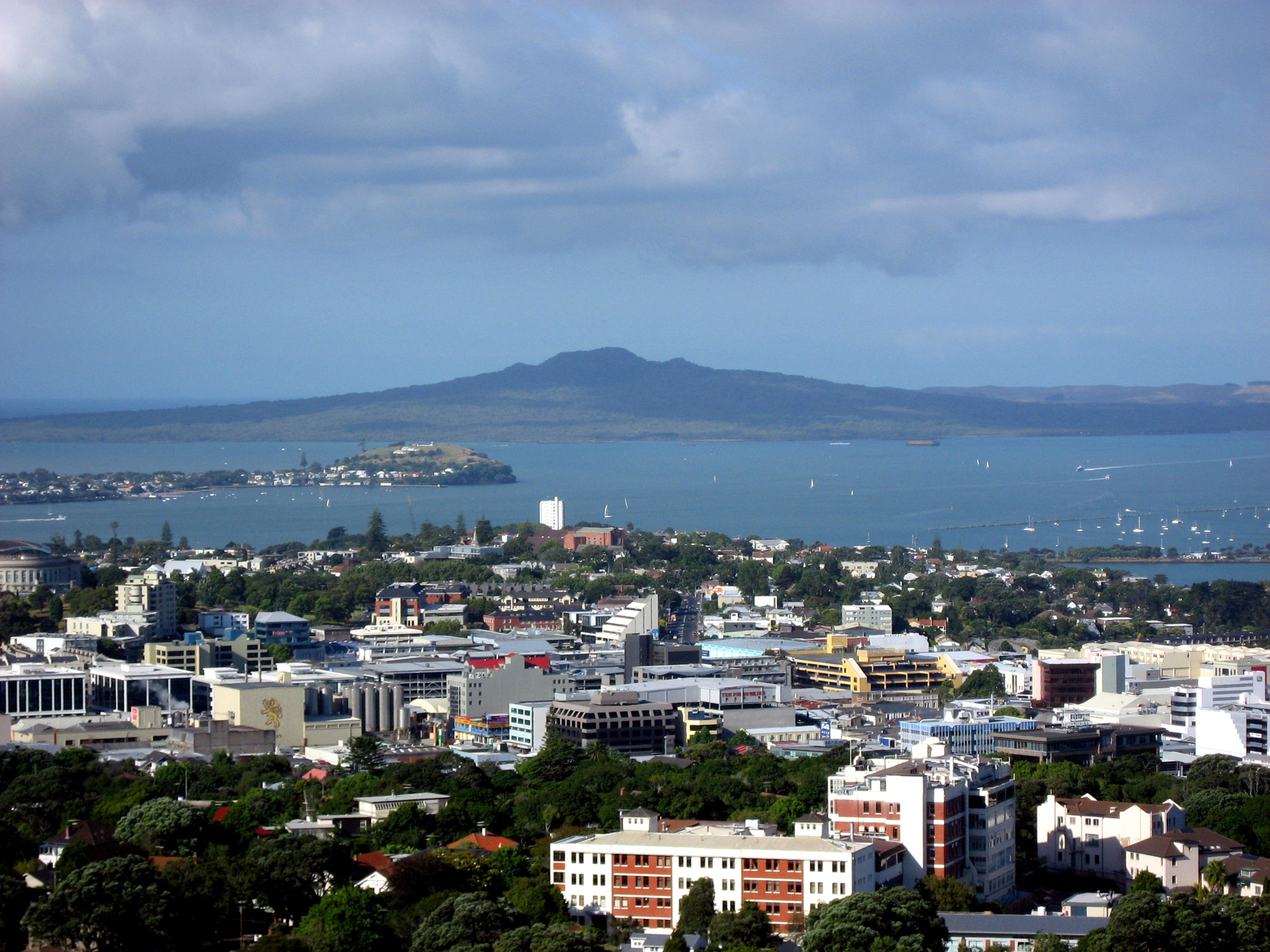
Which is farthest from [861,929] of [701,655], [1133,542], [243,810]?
[1133,542]

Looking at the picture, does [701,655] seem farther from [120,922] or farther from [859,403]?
[859,403]

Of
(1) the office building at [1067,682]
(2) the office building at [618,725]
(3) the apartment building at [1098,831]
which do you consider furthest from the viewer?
(1) the office building at [1067,682]

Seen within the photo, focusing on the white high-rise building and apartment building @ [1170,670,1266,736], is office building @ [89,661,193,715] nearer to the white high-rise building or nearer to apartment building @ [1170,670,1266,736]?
apartment building @ [1170,670,1266,736]

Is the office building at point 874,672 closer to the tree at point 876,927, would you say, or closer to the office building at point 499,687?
the office building at point 499,687

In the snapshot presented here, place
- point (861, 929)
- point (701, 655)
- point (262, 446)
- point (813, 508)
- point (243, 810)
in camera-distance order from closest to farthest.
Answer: point (861, 929) < point (243, 810) < point (701, 655) < point (813, 508) < point (262, 446)

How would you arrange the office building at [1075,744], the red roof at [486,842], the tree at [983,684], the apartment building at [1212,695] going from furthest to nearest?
the tree at [983,684], the apartment building at [1212,695], the office building at [1075,744], the red roof at [486,842]

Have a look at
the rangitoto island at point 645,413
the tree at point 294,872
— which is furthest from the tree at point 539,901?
the rangitoto island at point 645,413
